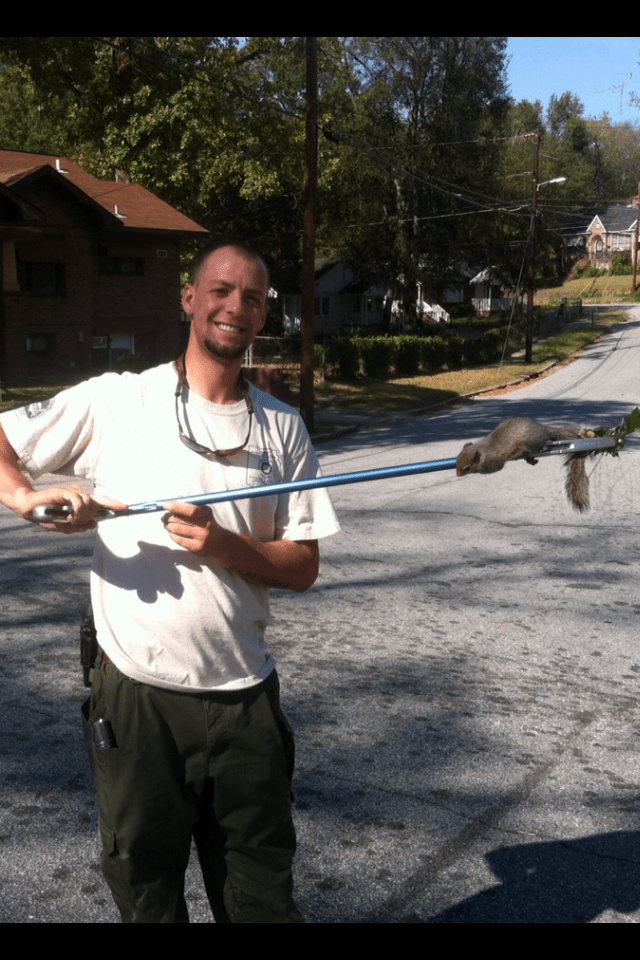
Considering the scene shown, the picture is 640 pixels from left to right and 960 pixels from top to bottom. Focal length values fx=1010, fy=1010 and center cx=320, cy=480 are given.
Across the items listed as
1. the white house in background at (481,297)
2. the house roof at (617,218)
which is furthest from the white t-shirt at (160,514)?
the house roof at (617,218)

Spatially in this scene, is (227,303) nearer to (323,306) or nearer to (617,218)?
(323,306)

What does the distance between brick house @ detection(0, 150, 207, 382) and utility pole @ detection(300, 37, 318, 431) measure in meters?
8.82

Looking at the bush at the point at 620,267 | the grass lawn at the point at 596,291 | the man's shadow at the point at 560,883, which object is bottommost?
the man's shadow at the point at 560,883

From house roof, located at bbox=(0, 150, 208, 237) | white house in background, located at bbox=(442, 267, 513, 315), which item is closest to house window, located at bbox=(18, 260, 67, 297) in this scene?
house roof, located at bbox=(0, 150, 208, 237)

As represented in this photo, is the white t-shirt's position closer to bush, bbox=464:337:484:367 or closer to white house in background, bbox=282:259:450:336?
bush, bbox=464:337:484:367

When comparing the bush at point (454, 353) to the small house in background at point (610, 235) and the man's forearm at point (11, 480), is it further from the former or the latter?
→ the small house in background at point (610, 235)

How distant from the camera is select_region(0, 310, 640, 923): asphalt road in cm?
348

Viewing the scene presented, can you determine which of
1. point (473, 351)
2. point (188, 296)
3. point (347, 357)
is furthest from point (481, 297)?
point (188, 296)

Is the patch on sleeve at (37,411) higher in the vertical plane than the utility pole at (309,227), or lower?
lower

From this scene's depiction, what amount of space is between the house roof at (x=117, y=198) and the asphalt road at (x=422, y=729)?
875 inches

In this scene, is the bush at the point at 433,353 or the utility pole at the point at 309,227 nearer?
the utility pole at the point at 309,227

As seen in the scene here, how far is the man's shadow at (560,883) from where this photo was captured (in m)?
3.33

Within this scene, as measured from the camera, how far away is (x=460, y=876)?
3562 mm

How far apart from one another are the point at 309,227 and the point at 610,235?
88139 millimetres
